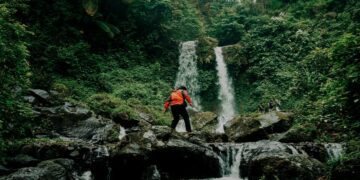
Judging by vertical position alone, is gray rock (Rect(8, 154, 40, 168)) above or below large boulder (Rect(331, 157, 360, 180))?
below

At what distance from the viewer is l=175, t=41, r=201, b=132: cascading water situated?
20594mm

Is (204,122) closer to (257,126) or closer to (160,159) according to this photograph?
(257,126)

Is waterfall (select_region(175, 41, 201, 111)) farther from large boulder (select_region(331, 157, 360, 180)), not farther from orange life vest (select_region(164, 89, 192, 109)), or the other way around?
large boulder (select_region(331, 157, 360, 180))

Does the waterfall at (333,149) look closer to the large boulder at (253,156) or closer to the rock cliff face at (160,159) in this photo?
the rock cliff face at (160,159)

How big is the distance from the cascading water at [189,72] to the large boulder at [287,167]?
40.6 ft

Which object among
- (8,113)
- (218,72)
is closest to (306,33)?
(218,72)

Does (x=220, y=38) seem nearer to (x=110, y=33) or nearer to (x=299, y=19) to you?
(x=299, y=19)

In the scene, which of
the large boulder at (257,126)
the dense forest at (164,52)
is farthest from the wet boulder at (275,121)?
the dense forest at (164,52)

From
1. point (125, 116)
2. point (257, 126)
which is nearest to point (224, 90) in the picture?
point (257, 126)

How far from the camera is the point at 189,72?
21.4 metres

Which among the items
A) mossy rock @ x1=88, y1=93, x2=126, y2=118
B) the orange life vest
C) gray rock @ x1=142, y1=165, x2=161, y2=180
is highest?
the orange life vest

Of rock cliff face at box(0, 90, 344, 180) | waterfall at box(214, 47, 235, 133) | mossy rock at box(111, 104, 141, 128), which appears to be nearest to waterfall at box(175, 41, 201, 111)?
waterfall at box(214, 47, 235, 133)

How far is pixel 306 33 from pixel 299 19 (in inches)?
133

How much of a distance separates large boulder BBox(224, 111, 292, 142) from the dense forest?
716mm
